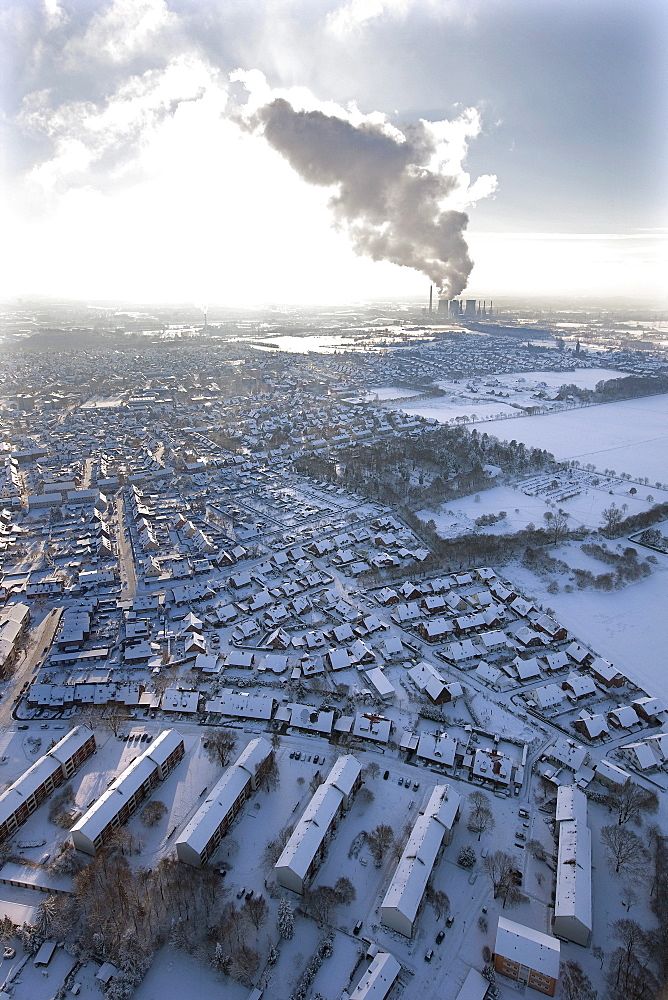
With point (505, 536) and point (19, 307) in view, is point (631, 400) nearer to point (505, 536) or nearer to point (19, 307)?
point (505, 536)

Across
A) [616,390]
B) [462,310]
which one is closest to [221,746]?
[616,390]

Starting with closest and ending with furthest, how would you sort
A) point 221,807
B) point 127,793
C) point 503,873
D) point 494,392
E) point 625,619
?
point 503,873 < point 221,807 < point 127,793 < point 625,619 < point 494,392

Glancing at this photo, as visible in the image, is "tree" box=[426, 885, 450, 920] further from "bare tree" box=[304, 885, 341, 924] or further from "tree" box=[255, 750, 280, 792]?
"tree" box=[255, 750, 280, 792]

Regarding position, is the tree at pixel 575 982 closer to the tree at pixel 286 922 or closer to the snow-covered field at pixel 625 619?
the tree at pixel 286 922

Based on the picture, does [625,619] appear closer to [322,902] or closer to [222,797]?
[322,902]

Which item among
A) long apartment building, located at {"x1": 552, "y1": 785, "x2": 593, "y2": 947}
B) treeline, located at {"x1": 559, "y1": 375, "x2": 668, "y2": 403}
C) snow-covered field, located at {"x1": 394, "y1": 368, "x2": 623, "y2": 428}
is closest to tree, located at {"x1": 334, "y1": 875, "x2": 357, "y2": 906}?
long apartment building, located at {"x1": 552, "y1": 785, "x2": 593, "y2": 947}

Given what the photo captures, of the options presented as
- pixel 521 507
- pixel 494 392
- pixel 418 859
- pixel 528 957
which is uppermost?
pixel 494 392
